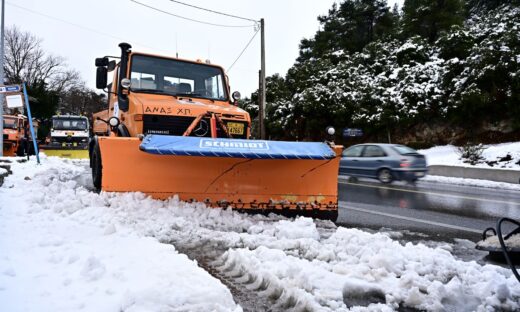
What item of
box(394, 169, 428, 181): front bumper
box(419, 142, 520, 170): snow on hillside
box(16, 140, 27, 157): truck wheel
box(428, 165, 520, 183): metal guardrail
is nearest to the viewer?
box(394, 169, 428, 181): front bumper

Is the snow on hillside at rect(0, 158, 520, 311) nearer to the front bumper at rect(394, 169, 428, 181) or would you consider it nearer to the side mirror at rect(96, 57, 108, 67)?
the side mirror at rect(96, 57, 108, 67)

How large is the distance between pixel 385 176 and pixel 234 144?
9025 mm

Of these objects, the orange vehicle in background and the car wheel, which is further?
the orange vehicle in background

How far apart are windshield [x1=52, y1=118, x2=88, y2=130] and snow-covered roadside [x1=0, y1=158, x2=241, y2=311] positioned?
20138mm

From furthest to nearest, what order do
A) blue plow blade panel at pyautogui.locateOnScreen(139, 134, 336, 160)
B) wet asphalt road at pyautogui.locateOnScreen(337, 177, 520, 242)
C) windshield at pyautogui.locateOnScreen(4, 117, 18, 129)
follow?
windshield at pyautogui.locateOnScreen(4, 117, 18, 129) < wet asphalt road at pyautogui.locateOnScreen(337, 177, 520, 242) < blue plow blade panel at pyautogui.locateOnScreen(139, 134, 336, 160)

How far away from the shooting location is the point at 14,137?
2097 cm

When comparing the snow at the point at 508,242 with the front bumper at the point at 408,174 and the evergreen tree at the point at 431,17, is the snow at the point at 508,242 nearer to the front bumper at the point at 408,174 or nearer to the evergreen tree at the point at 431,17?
the front bumper at the point at 408,174

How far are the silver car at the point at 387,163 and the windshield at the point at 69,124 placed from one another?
16198 millimetres

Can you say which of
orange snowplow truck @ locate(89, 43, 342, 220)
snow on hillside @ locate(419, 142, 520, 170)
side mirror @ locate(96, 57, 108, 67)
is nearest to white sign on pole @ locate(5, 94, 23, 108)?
orange snowplow truck @ locate(89, 43, 342, 220)

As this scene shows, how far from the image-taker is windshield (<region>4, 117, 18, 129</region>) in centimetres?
2098

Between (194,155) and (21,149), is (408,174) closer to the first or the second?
(194,155)

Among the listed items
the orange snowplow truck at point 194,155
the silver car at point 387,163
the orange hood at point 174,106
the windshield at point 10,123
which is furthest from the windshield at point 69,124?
the orange hood at point 174,106

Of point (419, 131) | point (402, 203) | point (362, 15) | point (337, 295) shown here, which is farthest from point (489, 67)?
point (337, 295)

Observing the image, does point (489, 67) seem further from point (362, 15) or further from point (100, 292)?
point (100, 292)
